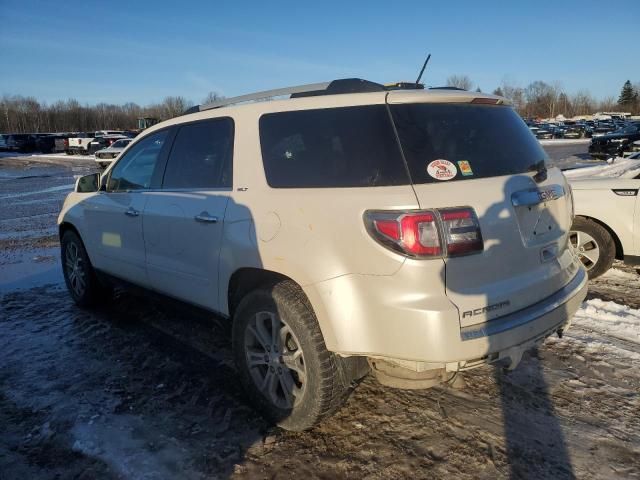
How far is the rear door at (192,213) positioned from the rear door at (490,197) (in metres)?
1.33

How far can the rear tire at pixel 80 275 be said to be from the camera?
511 centimetres

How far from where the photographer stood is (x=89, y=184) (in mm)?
4973

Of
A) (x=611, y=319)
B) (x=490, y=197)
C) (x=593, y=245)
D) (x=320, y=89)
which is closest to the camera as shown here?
(x=490, y=197)

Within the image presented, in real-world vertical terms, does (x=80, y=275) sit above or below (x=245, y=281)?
below

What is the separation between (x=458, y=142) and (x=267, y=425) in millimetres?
2019

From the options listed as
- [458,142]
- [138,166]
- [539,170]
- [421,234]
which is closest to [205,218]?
[138,166]

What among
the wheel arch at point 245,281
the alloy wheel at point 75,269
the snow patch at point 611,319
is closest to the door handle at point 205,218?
the wheel arch at point 245,281

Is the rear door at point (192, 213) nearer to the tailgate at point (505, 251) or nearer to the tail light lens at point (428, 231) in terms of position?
the tail light lens at point (428, 231)

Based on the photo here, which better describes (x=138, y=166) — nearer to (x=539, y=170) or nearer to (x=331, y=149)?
(x=331, y=149)

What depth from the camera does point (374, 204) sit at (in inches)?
96.7

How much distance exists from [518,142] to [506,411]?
166 centimetres

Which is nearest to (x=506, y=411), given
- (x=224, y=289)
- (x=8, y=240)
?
(x=224, y=289)

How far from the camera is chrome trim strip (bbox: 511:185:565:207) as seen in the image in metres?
2.66

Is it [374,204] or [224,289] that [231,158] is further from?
[374,204]
